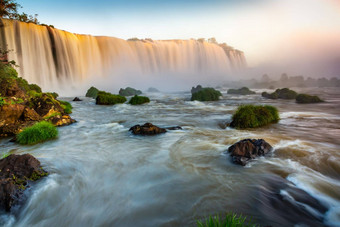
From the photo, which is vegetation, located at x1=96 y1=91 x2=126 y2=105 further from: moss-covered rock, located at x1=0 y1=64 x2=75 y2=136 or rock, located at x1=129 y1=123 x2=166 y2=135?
rock, located at x1=129 y1=123 x2=166 y2=135

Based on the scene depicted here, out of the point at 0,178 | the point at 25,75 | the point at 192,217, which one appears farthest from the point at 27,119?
the point at 25,75

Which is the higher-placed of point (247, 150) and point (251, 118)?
point (251, 118)

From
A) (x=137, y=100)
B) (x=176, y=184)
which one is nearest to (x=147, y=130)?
(x=176, y=184)

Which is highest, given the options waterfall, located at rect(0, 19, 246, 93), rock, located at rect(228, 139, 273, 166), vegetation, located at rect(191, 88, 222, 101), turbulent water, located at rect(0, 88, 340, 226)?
waterfall, located at rect(0, 19, 246, 93)

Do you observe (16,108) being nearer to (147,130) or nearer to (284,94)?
(147,130)

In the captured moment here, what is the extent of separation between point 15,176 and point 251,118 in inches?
324

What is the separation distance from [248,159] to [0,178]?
16.9 ft

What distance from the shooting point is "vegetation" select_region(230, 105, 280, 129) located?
8234 millimetres

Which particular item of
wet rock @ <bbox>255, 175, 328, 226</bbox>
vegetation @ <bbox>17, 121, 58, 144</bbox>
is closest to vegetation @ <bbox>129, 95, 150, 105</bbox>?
vegetation @ <bbox>17, 121, 58, 144</bbox>

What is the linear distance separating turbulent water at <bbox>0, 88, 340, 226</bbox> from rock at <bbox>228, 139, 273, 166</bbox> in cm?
18

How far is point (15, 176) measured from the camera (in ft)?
11.4

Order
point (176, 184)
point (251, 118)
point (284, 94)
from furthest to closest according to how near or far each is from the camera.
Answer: point (284, 94) < point (251, 118) < point (176, 184)

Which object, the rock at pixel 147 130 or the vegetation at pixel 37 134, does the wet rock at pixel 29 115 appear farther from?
the rock at pixel 147 130

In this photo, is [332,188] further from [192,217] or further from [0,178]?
[0,178]
